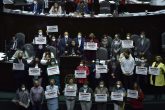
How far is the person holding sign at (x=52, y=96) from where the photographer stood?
21.4 metres

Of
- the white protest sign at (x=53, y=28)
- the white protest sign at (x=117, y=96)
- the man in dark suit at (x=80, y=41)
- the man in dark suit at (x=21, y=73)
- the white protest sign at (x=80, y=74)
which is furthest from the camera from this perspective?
→ the white protest sign at (x=53, y=28)

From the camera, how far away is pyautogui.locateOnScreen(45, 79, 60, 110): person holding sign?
2144 centimetres

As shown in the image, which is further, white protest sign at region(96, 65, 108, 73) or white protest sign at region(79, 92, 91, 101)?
white protest sign at region(96, 65, 108, 73)

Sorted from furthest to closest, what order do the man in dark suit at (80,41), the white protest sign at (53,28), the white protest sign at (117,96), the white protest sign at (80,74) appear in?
the white protest sign at (53,28), the man in dark suit at (80,41), the white protest sign at (80,74), the white protest sign at (117,96)

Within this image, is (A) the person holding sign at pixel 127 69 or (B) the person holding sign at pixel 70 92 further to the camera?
(A) the person holding sign at pixel 127 69

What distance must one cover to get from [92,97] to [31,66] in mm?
2821

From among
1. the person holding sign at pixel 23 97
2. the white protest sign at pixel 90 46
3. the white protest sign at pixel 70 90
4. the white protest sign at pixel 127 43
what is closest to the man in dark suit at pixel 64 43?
the white protest sign at pixel 90 46

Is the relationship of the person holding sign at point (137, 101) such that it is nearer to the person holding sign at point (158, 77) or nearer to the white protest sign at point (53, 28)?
the person holding sign at point (158, 77)

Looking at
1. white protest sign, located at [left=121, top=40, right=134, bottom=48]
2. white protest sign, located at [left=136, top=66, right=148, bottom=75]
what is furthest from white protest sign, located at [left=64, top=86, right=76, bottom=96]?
white protest sign, located at [left=121, top=40, right=134, bottom=48]

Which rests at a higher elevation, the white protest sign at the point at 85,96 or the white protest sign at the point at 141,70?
the white protest sign at the point at 141,70

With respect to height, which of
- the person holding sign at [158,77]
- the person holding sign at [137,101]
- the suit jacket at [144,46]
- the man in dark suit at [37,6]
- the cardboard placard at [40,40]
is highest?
the man in dark suit at [37,6]

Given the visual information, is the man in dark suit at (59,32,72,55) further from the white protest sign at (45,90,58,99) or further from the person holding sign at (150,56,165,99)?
the person holding sign at (150,56,165,99)

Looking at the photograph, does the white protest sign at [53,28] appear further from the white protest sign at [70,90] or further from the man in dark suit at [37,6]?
the white protest sign at [70,90]

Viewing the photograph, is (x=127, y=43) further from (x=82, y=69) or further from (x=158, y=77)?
(x=82, y=69)
